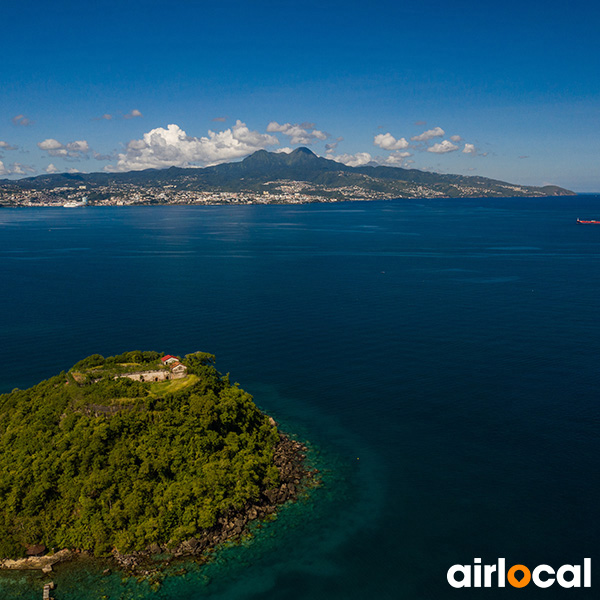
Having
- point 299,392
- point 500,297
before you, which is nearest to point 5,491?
point 299,392

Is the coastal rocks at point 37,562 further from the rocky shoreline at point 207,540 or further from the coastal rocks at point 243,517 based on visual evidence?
the coastal rocks at point 243,517

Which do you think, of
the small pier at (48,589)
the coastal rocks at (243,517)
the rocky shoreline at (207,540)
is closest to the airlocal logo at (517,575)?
the rocky shoreline at (207,540)

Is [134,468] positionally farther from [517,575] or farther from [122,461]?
[517,575]

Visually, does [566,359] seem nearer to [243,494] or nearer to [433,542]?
[433,542]

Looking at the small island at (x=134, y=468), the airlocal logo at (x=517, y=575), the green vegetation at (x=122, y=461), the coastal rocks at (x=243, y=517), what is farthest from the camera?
the green vegetation at (x=122, y=461)

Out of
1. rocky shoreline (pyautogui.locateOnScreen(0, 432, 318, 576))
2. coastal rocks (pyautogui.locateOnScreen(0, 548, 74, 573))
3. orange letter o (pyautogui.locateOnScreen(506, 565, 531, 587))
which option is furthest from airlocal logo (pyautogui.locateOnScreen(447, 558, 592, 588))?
coastal rocks (pyautogui.locateOnScreen(0, 548, 74, 573))

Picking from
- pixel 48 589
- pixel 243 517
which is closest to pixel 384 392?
pixel 243 517

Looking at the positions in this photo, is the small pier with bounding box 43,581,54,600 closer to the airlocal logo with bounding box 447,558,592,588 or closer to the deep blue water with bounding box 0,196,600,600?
the deep blue water with bounding box 0,196,600,600
